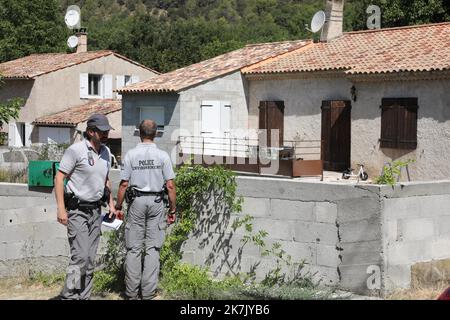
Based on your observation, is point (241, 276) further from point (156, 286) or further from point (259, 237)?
point (156, 286)

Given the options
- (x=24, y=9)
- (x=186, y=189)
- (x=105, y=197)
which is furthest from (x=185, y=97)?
(x=24, y=9)

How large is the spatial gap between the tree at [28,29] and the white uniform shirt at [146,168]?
34.4 meters

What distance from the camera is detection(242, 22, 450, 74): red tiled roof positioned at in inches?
693

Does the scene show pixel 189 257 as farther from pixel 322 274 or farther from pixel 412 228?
pixel 412 228

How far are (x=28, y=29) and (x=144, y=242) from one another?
3662 cm

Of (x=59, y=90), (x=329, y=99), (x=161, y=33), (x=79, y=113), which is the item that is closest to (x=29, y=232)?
(x=329, y=99)

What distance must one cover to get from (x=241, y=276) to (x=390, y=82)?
35.7 ft

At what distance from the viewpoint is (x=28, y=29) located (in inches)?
1623

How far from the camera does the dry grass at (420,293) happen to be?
743 centimetres

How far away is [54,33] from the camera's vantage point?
42438 millimetres

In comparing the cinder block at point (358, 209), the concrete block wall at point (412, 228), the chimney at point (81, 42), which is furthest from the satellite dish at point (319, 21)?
the cinder block at point (358, 209)

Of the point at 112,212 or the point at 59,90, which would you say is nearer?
the point at 112,212
